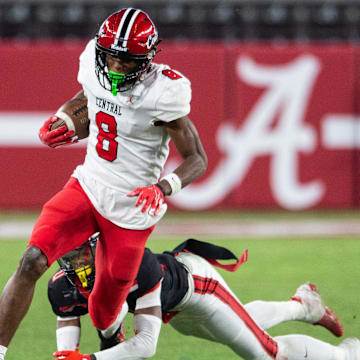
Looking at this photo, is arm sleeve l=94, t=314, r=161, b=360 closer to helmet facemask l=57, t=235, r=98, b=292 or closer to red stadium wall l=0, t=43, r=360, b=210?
helmet facemask l=57, t=235, r=98, b=292

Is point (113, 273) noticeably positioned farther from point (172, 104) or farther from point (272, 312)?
point (272, 312)

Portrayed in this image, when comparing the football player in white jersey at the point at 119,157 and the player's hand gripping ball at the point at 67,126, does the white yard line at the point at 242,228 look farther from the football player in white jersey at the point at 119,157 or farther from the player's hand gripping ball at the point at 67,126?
the football player in white jersey at the point at 119,157

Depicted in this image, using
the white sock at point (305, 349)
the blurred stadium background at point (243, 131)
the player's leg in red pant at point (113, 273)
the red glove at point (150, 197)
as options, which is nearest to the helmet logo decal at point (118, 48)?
the red glove at point (150, 197)

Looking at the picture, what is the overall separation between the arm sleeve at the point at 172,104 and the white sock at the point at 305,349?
3.27 ft

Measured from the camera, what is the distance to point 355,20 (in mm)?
9547

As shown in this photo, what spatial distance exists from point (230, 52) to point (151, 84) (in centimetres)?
486

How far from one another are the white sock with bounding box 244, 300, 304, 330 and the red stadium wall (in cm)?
439

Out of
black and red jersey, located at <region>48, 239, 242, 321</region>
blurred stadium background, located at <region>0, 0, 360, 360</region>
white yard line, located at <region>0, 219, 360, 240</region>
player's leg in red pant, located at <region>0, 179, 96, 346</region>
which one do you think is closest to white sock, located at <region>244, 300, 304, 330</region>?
black and red jersey, located at <region>48, 239, 242, 321</region>

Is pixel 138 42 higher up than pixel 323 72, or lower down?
higher up

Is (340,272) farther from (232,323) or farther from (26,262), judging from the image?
(26,262)

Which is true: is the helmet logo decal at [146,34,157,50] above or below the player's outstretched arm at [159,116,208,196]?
above

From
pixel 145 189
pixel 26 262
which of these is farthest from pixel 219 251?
pixel 26 262

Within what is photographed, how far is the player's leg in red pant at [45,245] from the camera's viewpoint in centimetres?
319

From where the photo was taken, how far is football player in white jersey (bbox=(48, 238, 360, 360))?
330cm
